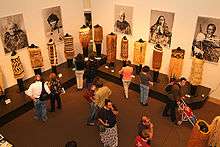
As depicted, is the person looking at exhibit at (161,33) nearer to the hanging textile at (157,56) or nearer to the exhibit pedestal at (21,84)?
the hanging textile at (157,56)

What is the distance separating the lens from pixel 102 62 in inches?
343

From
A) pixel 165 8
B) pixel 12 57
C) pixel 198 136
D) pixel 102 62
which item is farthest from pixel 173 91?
pixel 12 57

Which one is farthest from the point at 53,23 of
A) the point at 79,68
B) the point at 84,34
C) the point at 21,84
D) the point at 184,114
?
the point at 184,114

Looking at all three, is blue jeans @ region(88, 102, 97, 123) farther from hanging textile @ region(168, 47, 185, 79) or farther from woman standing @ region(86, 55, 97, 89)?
hanging textile @ region(168, 47, 185, 79)

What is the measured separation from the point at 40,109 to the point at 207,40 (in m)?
4.88

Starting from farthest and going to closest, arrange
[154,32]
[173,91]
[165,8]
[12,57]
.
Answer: [154,32] → [165,8] → [12,57] → [173,91]

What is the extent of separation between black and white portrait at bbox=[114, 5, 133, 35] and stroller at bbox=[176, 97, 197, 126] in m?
3.18

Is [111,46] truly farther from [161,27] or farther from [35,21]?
[35,21]

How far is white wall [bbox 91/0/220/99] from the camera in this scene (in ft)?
21.3

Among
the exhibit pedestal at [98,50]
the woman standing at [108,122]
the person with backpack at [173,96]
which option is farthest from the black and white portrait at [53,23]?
the person with backpack at [173,96]

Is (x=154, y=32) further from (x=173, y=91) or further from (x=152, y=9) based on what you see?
(x=173, y=91)

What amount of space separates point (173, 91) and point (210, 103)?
1866 mm

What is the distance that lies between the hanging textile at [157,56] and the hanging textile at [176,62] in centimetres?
35

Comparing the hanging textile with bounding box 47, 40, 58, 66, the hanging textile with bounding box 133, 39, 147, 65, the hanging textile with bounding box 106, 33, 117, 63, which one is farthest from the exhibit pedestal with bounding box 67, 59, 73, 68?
the hanging textile with bounding box 133, 39, 147, 65
